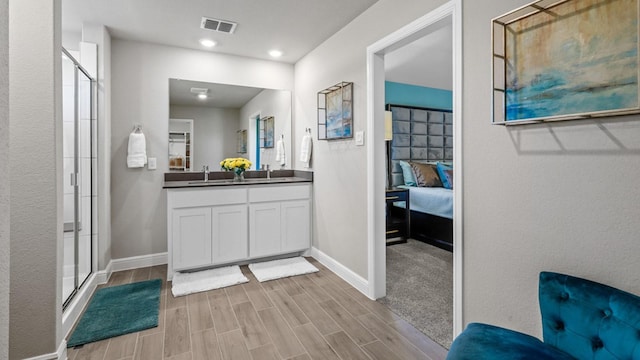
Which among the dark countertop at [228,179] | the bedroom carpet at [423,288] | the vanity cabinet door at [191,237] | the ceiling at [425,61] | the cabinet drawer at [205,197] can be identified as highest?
the ceiling at [425,61]

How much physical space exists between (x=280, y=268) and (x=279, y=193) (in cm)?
82

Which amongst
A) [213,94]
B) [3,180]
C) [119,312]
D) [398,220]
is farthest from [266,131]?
[3,180]

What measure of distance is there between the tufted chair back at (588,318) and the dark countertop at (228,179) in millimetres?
2671

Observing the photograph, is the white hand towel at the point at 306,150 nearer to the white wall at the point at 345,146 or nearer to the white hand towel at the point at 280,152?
the white wall at the point at 345,146

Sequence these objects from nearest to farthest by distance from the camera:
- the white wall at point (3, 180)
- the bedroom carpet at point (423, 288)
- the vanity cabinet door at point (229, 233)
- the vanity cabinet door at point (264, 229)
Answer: the white wall at point (3, 180), the bedroom carpet at point (423, 288), the vanity cabinet door at point (229, 233), the vanity cabinet door at point (264, 229)

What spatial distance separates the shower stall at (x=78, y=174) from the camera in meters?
2.51

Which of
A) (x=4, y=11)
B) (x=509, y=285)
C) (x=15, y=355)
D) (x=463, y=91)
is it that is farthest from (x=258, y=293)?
(x=4, y=11)

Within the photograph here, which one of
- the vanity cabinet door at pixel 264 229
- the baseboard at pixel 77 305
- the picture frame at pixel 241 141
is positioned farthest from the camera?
the picture frame at pixel 241 141

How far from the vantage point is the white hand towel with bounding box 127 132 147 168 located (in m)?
3.21

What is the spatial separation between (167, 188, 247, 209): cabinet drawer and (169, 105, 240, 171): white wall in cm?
67

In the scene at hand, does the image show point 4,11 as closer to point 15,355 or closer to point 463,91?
point 15,355

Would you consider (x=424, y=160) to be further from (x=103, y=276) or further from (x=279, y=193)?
(x=103, y=276)

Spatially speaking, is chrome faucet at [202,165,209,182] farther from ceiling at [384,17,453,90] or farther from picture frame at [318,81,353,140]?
ceiling at [384,17,453,90]

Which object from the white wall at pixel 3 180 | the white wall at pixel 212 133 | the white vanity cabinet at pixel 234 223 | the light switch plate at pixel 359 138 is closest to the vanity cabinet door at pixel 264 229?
the white vanity cabinet at pixel 234 223
